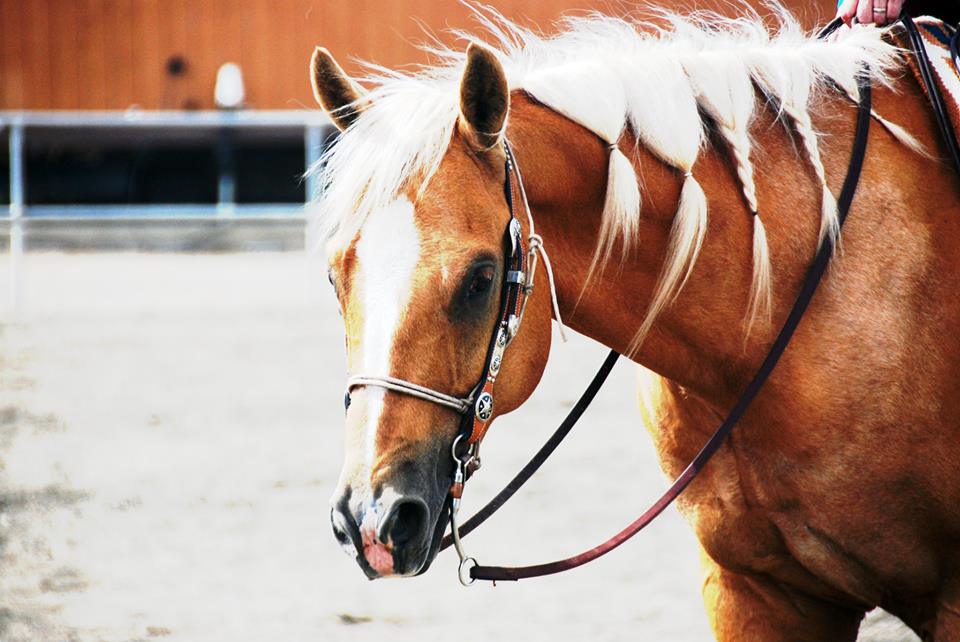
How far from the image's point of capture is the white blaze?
5.77ft

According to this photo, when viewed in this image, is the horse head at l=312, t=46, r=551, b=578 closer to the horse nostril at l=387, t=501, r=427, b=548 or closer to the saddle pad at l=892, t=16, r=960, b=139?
the horse nostril at l=387, t=501, r=427, b=548

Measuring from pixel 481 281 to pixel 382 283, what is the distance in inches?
6.8

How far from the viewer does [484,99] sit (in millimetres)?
1830

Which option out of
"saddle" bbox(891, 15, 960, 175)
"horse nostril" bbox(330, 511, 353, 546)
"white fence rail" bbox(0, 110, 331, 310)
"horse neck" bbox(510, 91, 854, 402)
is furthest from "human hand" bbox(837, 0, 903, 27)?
"white fence rail" bbox(0, 110, 331, 310)

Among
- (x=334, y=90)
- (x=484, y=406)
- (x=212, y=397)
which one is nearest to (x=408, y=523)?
(x=484, y=406)

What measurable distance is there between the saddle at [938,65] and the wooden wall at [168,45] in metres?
11.3

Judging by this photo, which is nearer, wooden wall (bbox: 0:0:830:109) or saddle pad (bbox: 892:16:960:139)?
saddle pad (bbox: 892:16:960:139)

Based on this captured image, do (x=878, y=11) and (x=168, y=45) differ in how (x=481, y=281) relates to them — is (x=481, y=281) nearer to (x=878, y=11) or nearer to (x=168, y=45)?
(x=878, y=11)

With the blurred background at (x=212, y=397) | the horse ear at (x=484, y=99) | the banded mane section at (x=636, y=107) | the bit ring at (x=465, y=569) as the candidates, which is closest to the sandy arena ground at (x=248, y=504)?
the blurred background at (x=212, y=397)

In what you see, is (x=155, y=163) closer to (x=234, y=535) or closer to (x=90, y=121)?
(x=90, y=121)

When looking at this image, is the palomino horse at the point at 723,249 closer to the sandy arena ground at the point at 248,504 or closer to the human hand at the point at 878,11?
the human hand at the point at 878,11

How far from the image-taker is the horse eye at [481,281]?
5.96 ft

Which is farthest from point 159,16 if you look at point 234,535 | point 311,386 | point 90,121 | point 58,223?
point 234,535

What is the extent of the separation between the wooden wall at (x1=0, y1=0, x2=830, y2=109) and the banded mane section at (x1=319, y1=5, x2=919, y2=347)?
11.5m
